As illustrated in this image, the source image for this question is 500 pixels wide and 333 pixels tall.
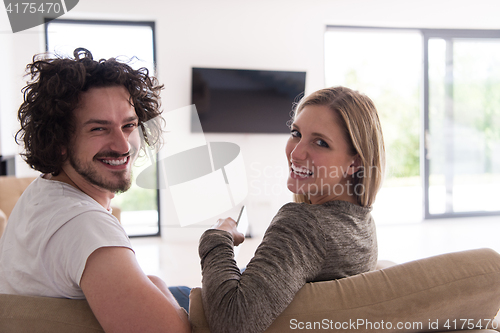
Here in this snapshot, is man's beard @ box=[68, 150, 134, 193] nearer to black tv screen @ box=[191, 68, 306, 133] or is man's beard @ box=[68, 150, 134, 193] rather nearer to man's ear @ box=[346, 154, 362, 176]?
man's ear @ box=[346, 154, 362, 176]

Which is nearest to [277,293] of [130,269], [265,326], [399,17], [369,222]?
[265,326]

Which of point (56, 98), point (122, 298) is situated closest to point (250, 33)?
point (56, 98)

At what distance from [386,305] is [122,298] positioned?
0.54 meters

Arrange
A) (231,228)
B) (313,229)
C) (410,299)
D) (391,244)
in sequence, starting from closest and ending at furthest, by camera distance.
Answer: (410,299)
(313,229)
(231,228)
(391,244)

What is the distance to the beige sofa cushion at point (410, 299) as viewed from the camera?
0.73 meters

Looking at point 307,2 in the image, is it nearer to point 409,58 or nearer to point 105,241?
point 409,58

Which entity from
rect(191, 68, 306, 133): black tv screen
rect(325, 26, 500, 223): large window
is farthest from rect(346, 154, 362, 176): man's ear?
rect(325, 26, 500, 223): large window

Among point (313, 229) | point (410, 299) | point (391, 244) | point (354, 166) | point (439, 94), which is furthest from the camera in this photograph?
point (439, 94)

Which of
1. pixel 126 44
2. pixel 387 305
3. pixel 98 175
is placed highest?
pixel 126 44

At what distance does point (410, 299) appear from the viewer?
0.73 m

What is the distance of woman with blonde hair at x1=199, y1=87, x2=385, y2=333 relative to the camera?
0.74 meters

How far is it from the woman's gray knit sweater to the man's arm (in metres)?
0.09

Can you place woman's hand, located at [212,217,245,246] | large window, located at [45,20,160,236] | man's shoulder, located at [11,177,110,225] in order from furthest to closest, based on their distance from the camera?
large window, located at [45,20,160,236]
woman's hand, located at [212,217,245,246]
man's shoulder, located at [11,177,110,225]

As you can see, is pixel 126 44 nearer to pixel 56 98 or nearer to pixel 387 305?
pixel 56 98
